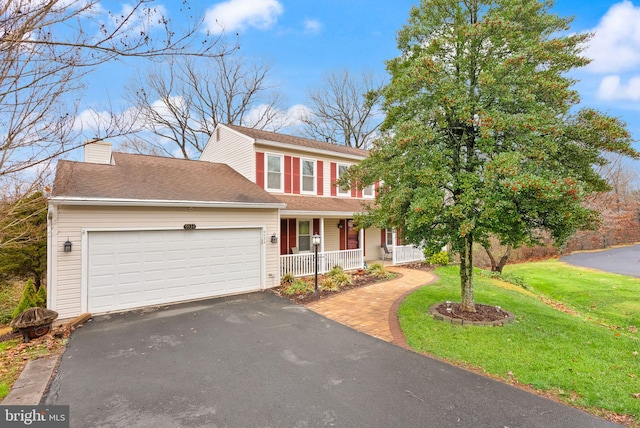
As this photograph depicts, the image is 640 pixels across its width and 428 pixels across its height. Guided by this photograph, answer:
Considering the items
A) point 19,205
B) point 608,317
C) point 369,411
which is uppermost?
point 19,205

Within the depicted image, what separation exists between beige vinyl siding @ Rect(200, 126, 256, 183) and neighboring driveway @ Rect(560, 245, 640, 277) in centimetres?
1855

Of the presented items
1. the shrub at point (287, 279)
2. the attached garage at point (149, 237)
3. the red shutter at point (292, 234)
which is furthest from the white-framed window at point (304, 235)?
the attached garage at point (149, 237)

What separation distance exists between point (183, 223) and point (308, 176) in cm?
629

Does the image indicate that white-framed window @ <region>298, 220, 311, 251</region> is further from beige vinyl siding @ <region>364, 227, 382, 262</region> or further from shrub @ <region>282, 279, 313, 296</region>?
shrub @ <region>282, 279, 313, 296</region>

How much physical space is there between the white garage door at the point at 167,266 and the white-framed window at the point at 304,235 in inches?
157

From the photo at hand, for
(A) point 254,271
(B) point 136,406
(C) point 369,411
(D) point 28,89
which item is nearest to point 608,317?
(C) point 369,411

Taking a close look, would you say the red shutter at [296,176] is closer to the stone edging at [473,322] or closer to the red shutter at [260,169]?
the red shutter at [260,169]

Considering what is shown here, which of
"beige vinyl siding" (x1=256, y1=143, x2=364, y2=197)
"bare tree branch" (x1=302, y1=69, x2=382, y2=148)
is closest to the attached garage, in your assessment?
"beige vinyl siding" (x1=256, y1=143, x2=364, y2=197)

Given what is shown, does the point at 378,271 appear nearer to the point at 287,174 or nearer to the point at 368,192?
the point at 368,192

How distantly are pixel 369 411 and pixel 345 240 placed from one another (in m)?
11.6

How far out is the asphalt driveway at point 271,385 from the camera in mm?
3441

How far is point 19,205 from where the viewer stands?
5.24 meters

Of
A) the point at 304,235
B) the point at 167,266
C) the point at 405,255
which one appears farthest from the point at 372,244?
the point at 167,266

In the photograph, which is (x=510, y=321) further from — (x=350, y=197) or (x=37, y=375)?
(x=350, y=197)
